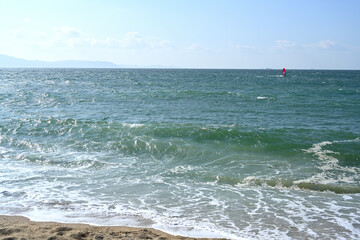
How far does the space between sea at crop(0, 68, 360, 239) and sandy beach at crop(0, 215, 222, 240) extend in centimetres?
33

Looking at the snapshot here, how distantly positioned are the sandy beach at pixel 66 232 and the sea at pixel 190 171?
325 millimetres

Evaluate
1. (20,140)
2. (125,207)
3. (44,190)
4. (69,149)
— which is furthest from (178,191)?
(20,140)

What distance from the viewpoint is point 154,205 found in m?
8.16

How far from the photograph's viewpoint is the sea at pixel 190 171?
24.0ft

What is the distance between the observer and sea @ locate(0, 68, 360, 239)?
7328 mm

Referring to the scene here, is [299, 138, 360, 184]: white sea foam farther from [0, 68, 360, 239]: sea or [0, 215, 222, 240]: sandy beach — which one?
[0, 215, 222, 240]: sandy beach

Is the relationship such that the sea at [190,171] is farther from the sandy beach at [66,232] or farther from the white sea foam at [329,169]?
the sandy beach at [66,232]

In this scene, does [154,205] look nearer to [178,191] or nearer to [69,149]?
[178,191]

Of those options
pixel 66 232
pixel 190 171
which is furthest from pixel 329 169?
pixel 66 232

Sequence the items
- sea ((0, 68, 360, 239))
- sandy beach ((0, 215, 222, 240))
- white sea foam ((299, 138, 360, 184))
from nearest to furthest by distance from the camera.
Result: sandy beach ((0, 215, 222, 240)), sea ((0, 68, 360, 239)), white sea foam ((299, 138, 360, 184))

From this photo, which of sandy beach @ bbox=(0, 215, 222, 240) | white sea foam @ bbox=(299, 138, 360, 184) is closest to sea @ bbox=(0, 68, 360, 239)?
white sea foam @ bbox=(299, 138, 360, 184)

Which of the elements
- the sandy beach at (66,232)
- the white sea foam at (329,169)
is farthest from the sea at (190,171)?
the sandy beach at (66,232)

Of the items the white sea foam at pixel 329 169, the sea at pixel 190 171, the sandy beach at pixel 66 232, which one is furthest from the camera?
the white sea foam at pixel 329 169

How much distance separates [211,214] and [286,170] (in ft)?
16.6
